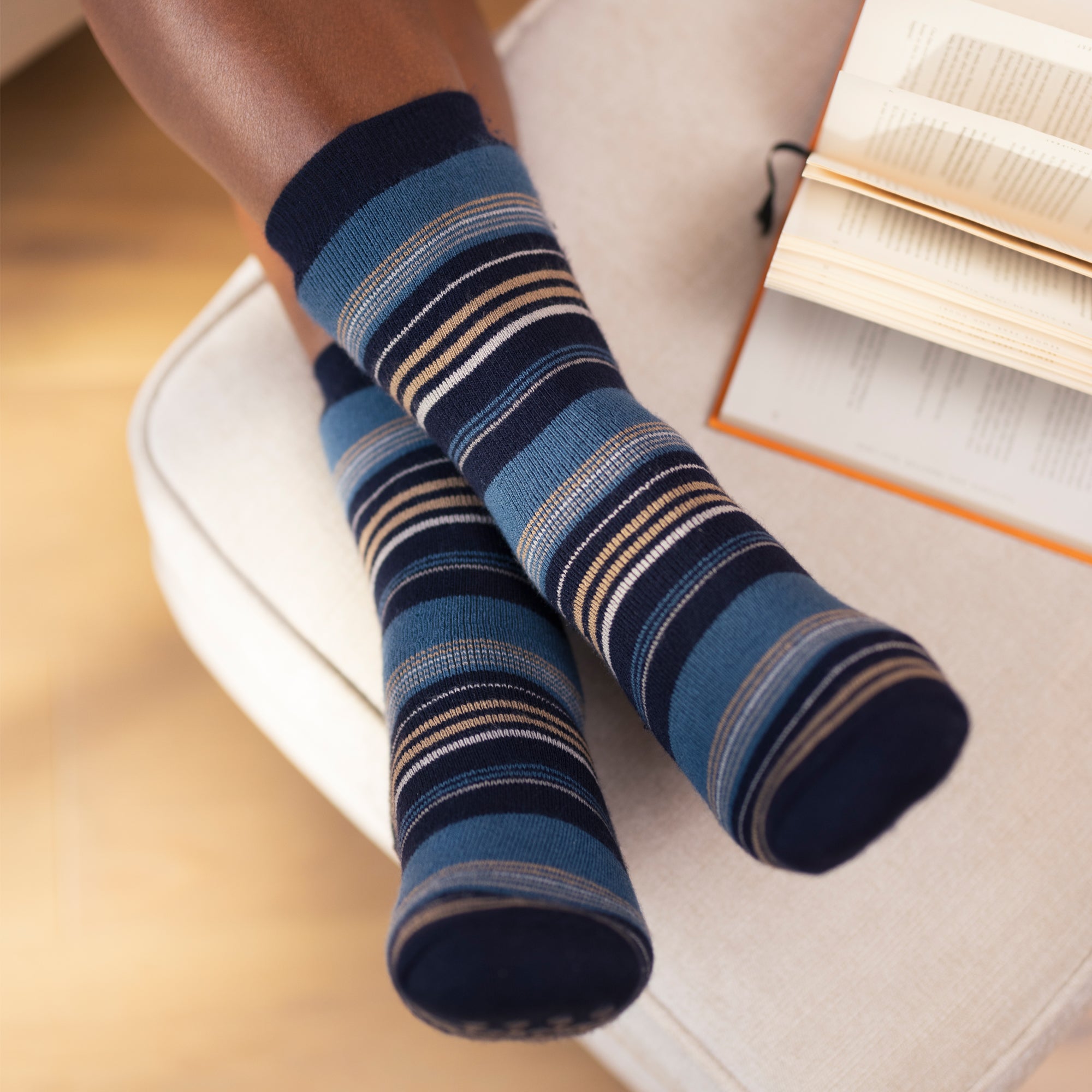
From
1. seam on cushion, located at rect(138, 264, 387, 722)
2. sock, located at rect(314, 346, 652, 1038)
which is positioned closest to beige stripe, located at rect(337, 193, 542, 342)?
sock, located at rect(314, 346, 652, 1038)

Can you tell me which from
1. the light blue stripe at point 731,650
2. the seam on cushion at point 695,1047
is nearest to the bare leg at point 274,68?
the light blue stripe at point 731,650

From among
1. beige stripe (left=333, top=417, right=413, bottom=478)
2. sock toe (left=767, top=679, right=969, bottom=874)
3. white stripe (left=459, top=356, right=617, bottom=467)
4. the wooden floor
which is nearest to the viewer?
sock toe (left=767, top=679, right=969, bottom=874)

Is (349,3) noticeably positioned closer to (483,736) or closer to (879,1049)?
(483,736)

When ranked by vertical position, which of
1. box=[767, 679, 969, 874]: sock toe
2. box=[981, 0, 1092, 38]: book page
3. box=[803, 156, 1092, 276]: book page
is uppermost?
box=[981, 0, 1092, 38]: book page

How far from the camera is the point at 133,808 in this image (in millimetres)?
872

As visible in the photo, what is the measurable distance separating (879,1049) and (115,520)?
81 cm

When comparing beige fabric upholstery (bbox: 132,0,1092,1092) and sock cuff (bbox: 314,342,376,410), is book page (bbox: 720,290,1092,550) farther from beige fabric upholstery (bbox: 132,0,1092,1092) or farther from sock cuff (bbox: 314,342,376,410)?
sock cuff (bbox: 314,342,376,410)

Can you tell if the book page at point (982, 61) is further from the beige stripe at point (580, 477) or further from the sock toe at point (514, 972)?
the sock toe at point (514, 972)

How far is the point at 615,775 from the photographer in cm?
58

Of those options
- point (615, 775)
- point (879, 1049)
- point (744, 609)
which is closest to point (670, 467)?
point (744, 609)

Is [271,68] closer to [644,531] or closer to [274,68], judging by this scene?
[274,68]

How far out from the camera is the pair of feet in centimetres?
38

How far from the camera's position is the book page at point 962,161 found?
20.8 inches

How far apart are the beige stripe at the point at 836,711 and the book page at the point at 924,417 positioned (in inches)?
10.8
